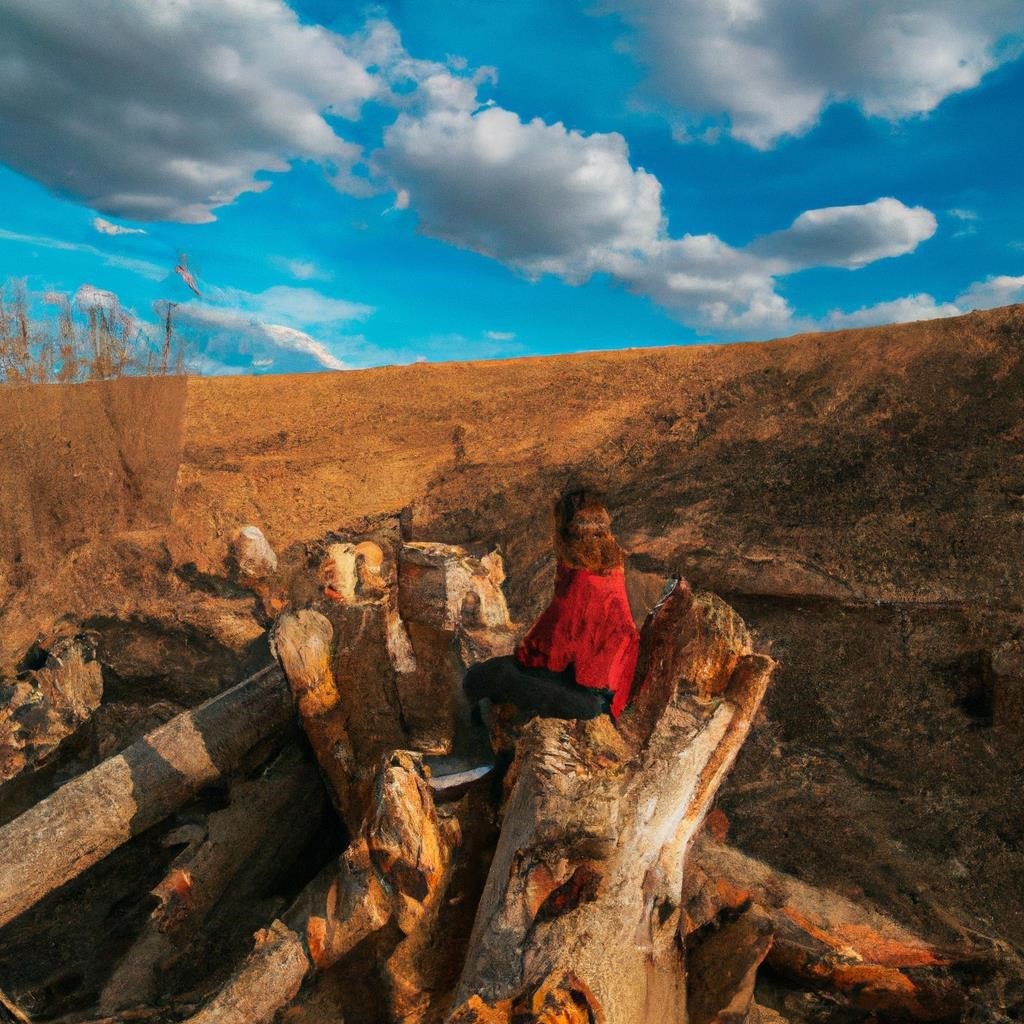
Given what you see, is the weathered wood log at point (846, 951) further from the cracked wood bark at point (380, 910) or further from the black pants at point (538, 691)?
the cracked wood bark at point (380, 910)

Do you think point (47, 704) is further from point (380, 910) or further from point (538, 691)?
point (538, 691)

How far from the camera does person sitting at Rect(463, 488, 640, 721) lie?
3.61m

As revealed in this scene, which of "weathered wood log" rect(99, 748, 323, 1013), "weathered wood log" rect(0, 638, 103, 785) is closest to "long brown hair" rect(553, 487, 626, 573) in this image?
"weathered wood log" rect(99, 748, 323, 1013)

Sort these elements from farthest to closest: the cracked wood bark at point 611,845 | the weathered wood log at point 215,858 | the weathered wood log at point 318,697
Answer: the weathered wood log at point 318,697
the weathered wood log at point 215,858
the cracked wood bark at point 611,845

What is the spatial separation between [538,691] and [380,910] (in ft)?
3.84

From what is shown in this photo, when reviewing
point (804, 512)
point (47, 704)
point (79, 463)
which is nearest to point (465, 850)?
point (804, 512)

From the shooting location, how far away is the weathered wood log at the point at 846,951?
3674 mm

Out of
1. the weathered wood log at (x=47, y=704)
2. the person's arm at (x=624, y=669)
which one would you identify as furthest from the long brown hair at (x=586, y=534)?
the weathered wood log at (x=47, y=704)

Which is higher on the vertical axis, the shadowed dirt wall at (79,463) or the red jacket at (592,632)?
the shadowed dirt wall at (79,463)

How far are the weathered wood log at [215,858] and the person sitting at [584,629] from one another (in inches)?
63.8

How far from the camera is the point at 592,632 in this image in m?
3.62

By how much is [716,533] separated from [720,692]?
2608 mm

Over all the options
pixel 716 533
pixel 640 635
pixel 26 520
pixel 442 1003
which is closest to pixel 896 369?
pixel 716 533

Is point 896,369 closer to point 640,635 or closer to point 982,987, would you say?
point 640,635
